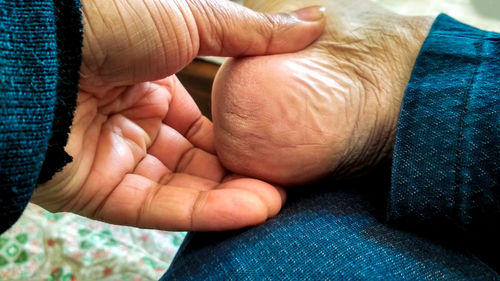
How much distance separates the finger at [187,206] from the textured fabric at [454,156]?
0.50ft

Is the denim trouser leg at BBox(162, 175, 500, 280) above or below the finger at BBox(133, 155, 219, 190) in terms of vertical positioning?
above

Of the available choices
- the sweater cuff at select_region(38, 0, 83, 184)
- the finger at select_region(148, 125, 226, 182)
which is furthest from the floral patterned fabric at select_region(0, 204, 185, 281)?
the sweater cuff at select_region(38, 0, 83, 184)

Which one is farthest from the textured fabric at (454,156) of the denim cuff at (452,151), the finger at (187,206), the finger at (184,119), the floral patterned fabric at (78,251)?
the floral patterned fabric at (78,251)

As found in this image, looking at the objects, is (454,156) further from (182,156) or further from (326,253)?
(182,156)

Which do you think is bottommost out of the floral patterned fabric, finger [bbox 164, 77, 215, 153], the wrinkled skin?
the floral patterned fabric

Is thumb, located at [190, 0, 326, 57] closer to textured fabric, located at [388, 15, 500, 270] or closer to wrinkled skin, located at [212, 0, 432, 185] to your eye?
wrinkled skin, located at [212, 0, 432, 185]

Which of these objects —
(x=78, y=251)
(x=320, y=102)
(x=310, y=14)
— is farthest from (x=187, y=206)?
(x=78, y=251)

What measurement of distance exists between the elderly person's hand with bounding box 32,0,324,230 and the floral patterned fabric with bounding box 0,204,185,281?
1.23 feet

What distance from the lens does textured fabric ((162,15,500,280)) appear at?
0.46 meters

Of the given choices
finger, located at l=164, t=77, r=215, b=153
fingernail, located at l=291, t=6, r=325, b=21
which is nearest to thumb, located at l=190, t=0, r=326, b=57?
fingernail, located at l=291, t=6, r=325, b=21

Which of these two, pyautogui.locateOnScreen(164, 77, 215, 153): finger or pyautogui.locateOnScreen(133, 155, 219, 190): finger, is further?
pyautogui.locateOnScreen(164, 77, 215, 153): finger

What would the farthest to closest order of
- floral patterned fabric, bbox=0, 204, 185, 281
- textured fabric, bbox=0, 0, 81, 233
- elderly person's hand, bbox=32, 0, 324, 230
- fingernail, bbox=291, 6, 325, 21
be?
floral patterned fabric, bbox=0, 204, 185, 281 → fingernail, bbox=291, 6, 325, 21 → elderly person's hand, bbox=32, 0, 324, 230 → textured fabric, bbox=0, 0, 81, 233

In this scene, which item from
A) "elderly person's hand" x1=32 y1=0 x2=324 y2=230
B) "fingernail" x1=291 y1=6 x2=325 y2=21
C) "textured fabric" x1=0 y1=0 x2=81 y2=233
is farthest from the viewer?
"fingernail" x1=291 y1=6 x2=325 y2=21

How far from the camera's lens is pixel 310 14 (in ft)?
2.02
